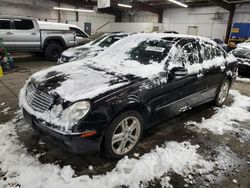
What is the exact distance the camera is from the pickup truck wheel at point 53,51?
8993 mm

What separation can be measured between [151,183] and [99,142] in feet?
2.25

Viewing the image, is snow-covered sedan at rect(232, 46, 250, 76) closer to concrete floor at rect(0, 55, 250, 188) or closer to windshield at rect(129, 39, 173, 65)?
concrete floor at rect(0, 55, 250, 188)

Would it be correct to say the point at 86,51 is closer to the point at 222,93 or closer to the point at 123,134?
the point at 222,93

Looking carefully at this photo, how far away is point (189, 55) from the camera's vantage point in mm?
3146

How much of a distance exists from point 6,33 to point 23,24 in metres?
0.77

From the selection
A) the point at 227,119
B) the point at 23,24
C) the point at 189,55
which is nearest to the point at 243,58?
the point at 227,119

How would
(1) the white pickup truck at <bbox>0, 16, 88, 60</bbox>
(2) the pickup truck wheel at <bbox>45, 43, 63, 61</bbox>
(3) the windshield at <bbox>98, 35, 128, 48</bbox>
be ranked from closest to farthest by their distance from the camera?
(3) the windshield at <bbox>98, 35, 128, 48</bbox> < (1) the white pickup truck at <bbox>0, 16, 88, 60</bbox> < (2) the pickup truck wheel at <bbox>45, 43, 63, 61</bbox>

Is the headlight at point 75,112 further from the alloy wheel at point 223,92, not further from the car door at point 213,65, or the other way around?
the alloy wheel at point 223,92

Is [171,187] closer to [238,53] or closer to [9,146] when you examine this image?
[9,146]

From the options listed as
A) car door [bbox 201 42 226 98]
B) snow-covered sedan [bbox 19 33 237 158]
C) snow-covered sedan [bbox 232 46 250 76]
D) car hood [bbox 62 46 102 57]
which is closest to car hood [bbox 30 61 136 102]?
snow-covered sedan [bbox 19 33 237 158]

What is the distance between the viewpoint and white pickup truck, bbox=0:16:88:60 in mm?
7961

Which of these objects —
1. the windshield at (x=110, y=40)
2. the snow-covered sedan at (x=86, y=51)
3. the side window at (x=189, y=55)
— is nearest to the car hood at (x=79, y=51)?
the snow-covered sedan at (x=86, y=51)

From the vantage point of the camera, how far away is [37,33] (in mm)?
8508

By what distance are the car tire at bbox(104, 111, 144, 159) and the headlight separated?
33 cm
